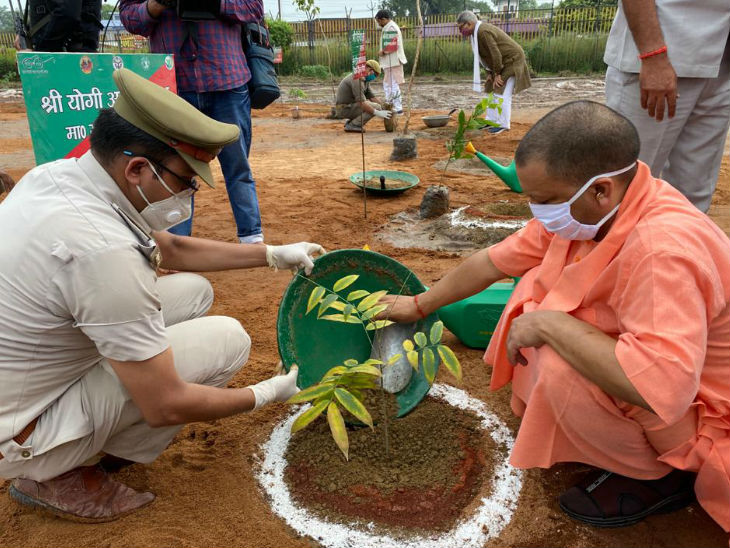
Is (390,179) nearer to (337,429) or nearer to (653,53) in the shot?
(653,53)

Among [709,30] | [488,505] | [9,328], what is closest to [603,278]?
[488,505]

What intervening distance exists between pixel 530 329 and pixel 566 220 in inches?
12.9

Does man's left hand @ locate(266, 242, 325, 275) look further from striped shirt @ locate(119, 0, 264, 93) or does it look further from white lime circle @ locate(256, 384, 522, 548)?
striped shirt @ locate(119, 0, 264, 93)

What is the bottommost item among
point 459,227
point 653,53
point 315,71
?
point 459,227

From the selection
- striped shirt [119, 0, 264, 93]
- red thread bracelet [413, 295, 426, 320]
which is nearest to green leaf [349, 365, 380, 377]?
red thread bracelet [413, 295, 426, 320]

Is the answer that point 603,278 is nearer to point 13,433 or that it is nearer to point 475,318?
point 475,318

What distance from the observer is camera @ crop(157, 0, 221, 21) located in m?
3.16

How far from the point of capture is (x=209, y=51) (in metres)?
3.31

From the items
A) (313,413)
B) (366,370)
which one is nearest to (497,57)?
(366,370)

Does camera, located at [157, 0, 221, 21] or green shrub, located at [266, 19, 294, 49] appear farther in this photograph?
green shrub, located at [266, 19, 294, 49]

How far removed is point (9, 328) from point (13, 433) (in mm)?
302

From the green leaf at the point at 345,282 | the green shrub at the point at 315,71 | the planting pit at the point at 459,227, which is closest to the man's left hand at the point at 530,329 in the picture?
the green leaf at the point at 345,282

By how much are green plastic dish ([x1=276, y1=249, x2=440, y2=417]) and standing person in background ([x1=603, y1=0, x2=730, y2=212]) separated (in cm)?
123

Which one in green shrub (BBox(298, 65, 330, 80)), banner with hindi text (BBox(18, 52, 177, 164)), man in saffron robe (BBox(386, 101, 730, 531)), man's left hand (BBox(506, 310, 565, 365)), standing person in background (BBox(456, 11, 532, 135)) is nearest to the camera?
man in saffron robe (BBox(386, 101, 730, 531))
